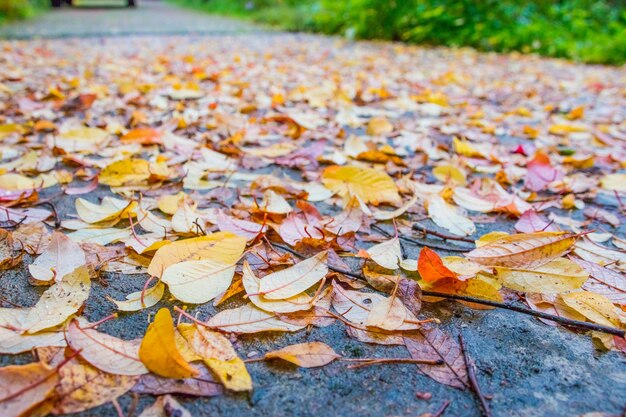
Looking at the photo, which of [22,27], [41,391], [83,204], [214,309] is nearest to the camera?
[41,391]

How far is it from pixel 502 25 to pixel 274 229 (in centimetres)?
637

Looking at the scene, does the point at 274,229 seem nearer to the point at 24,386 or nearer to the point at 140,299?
the point at 140,299

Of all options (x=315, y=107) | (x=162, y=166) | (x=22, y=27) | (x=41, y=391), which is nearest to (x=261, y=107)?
(x=315, y=107)

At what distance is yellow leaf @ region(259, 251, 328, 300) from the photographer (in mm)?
865

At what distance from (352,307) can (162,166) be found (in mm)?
909

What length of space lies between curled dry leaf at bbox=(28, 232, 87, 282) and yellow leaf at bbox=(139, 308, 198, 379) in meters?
0.32

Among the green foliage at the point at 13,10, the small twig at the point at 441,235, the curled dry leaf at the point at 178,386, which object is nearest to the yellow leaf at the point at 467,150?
the small twig at the point at 441,235

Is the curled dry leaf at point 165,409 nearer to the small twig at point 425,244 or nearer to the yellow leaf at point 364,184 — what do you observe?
the small twig at point 425,244

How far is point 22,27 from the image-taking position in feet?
22.6

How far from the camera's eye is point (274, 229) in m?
1.11

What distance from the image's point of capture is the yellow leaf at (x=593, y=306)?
83cm

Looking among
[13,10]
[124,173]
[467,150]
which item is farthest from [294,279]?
[13,10]

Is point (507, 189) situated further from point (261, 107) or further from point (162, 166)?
point (261, 107)

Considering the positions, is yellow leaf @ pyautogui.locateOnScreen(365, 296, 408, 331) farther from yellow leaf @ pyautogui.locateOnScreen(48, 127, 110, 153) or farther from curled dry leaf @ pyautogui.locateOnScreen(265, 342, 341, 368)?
yellow leaf @ pyautogui.locateOnScreen(48, 127, 110, 153)
